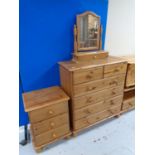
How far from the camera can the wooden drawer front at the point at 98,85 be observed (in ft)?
6.02

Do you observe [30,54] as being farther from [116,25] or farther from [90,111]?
[116,25]

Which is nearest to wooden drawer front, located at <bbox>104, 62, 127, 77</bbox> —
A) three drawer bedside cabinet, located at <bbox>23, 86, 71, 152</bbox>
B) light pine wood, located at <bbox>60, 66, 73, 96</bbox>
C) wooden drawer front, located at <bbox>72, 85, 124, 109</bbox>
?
wooden drawer front, located at <bbox>72, 85, 124, 109</bbox>

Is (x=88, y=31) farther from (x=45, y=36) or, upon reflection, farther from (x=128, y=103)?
(x=128, y=103)

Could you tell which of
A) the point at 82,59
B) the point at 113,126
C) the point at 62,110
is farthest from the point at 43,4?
the point at 113,126

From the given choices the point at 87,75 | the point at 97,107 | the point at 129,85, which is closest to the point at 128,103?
the point at 129,85

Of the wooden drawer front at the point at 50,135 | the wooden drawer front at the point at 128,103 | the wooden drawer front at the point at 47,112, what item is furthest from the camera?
the wooden drawer front at the point at 128,103

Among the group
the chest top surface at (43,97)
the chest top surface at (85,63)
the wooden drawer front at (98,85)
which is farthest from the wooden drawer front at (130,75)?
the chest top surface at (43,97)

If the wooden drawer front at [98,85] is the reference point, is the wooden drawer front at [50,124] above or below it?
below

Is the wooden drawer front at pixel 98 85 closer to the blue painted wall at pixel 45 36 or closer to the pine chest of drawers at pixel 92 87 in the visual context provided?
the pine chest of drawers at pixel 92 87

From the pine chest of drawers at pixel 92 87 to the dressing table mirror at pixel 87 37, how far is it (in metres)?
0.11

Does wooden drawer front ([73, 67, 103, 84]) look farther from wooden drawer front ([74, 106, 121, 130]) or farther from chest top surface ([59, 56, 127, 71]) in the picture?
wooden drawer front ([74, 106, 121, 130])

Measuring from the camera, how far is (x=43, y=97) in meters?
1.81
